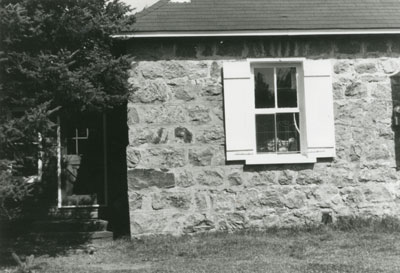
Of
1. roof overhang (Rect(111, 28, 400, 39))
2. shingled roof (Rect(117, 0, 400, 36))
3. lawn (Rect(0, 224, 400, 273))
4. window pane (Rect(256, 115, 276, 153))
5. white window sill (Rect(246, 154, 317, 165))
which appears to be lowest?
lawn (Rect(0, 224, 400, 273))

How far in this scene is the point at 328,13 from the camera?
29.1ft

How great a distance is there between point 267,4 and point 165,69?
234cm

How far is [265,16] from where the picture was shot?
28.6ft

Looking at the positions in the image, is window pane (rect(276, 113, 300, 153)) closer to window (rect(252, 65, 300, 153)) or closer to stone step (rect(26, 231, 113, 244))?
window (rect(252, 65, 300, 153))

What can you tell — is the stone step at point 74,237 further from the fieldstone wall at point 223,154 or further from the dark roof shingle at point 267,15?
the dark roof shingle at point 267,15

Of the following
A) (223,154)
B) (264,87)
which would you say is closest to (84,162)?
(223,154)

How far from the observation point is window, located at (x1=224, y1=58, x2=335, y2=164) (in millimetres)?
8336

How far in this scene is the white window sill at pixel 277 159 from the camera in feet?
27.3

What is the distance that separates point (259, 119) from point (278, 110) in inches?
14.1

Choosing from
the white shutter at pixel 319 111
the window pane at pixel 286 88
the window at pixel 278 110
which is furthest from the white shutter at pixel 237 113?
the white shutter at pixel 319 111

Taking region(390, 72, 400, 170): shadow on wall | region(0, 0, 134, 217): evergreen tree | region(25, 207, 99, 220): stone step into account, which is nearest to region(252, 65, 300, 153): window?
region(390, 72, 400, 170): shadow on wall

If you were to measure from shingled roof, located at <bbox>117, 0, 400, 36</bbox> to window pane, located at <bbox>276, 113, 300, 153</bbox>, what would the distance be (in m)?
1.50

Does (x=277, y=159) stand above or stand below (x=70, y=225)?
above

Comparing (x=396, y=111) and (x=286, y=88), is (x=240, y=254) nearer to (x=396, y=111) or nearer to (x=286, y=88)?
(x=286, y=88)
